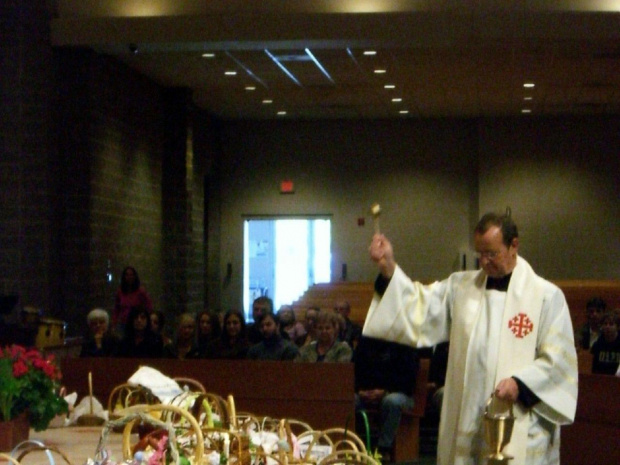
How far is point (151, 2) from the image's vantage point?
12156 millimetres

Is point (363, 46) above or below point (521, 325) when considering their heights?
above

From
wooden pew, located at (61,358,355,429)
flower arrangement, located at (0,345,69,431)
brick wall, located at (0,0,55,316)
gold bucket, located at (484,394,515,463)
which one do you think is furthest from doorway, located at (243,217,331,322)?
gold bucket, located at (484,394,515,463)

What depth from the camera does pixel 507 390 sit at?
4160 mm

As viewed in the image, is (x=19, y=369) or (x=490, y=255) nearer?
(x=490, y=255)

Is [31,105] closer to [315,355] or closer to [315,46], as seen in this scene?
[315,46]

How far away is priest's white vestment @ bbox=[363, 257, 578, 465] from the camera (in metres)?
4.35

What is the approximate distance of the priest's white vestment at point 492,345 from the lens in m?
4.35

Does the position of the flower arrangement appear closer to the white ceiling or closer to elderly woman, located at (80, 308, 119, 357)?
elderly woman, located at (80, 308, 119, 357)

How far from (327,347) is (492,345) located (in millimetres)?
3950

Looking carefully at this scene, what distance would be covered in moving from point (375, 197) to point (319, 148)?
4.14 feet

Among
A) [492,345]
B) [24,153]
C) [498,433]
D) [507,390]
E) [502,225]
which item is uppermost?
[24,153]

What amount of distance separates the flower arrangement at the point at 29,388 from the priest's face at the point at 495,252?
5.82 ft

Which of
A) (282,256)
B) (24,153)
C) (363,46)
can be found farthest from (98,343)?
(282,256)

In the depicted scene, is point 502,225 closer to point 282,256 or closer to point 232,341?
point 232,341
